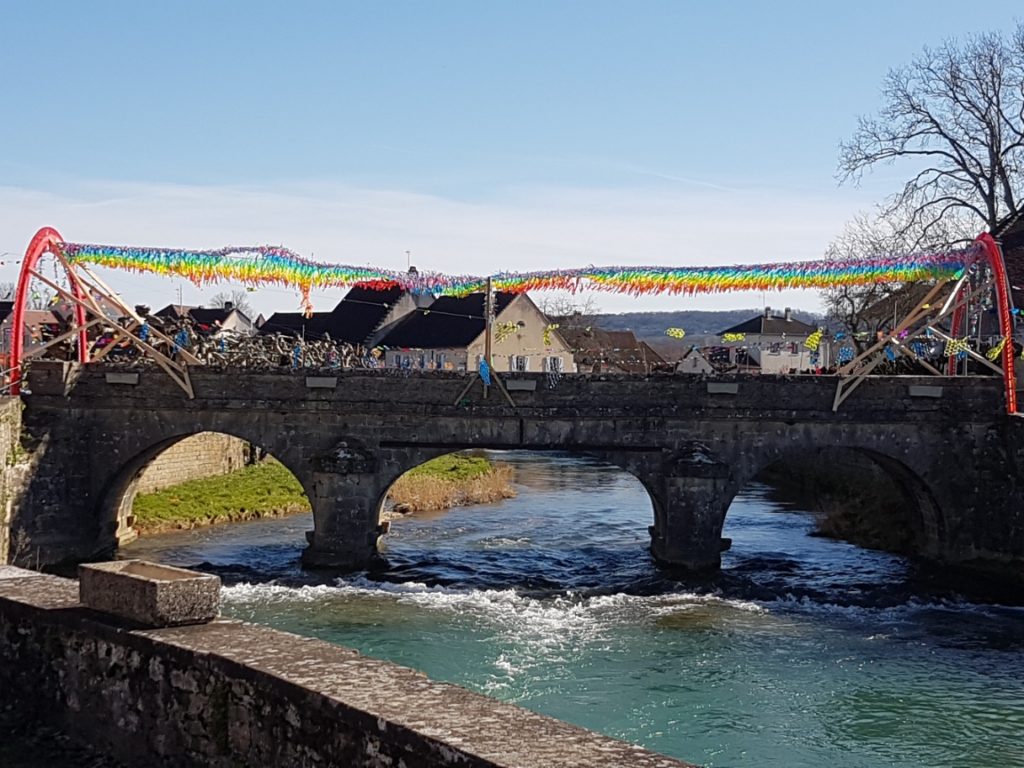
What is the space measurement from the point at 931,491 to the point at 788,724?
1103 cm

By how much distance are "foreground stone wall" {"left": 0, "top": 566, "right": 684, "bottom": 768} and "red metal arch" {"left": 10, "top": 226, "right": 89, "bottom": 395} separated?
16.5 metres

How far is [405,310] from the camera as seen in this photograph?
62.0 metres

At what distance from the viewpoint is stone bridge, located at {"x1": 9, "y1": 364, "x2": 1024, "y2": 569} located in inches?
969

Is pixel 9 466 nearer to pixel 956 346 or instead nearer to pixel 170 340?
pixel 170 340

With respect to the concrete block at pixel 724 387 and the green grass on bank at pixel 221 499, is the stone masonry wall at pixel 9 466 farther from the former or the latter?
the concrete block at pixel 724 387

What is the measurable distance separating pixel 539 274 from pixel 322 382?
214 inches

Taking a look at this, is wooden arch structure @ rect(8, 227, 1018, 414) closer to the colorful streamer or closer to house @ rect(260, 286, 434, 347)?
the colorful streamer

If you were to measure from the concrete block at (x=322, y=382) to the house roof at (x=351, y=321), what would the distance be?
112 ft

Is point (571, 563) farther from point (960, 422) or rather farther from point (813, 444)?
point (960, 422)

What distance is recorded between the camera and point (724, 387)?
24.8 m

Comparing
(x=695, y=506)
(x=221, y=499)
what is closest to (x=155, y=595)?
(x=695, y=506)

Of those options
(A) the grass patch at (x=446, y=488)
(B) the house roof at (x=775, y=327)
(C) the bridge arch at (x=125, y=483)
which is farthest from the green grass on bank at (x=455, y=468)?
(B) the house roof at (x=775, y=327)

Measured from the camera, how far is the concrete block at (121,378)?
25.2 m

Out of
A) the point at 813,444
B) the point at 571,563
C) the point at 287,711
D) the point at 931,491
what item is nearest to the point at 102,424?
the point at 571,563
